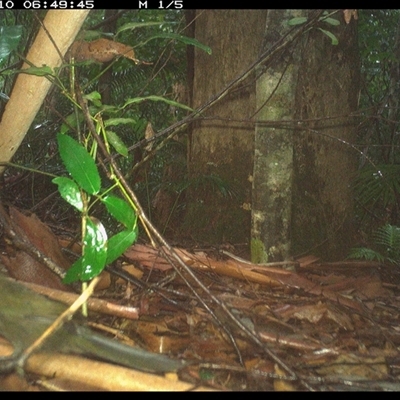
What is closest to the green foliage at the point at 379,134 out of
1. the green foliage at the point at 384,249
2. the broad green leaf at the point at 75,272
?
the green foliage at the point at 384,249

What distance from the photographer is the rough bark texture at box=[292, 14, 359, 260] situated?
3.15 meters

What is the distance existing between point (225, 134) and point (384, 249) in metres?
1.21

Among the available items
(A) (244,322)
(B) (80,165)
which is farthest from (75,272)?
(A) (244,322)

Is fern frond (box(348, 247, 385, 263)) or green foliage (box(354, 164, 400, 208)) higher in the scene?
green foliage (box(354, 164, 400, 208))

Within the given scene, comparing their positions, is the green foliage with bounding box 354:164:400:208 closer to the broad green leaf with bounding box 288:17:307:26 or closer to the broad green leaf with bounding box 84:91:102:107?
the broad green leaf with bounding box 288:17:307:26

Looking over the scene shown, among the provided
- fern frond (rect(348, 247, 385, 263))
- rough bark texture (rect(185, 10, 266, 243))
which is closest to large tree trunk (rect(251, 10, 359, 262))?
fern frond (rect(348, 247, 385, 263))

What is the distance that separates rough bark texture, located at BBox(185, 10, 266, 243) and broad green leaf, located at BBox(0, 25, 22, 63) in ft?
4.69

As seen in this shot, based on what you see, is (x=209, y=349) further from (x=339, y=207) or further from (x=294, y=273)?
(x=339, y=207)

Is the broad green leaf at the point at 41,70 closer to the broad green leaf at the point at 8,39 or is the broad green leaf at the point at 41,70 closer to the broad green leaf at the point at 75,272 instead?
the broad green leaf at the point at 8,39

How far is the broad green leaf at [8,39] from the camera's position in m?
2.11

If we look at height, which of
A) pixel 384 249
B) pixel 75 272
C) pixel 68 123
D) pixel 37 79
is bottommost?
pixel 384 249

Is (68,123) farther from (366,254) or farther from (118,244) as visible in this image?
(366,254)

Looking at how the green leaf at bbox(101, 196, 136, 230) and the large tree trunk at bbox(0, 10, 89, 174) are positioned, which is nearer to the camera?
the green leaf at bbox(101, 196, 136, 230)

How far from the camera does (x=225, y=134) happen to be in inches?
134
